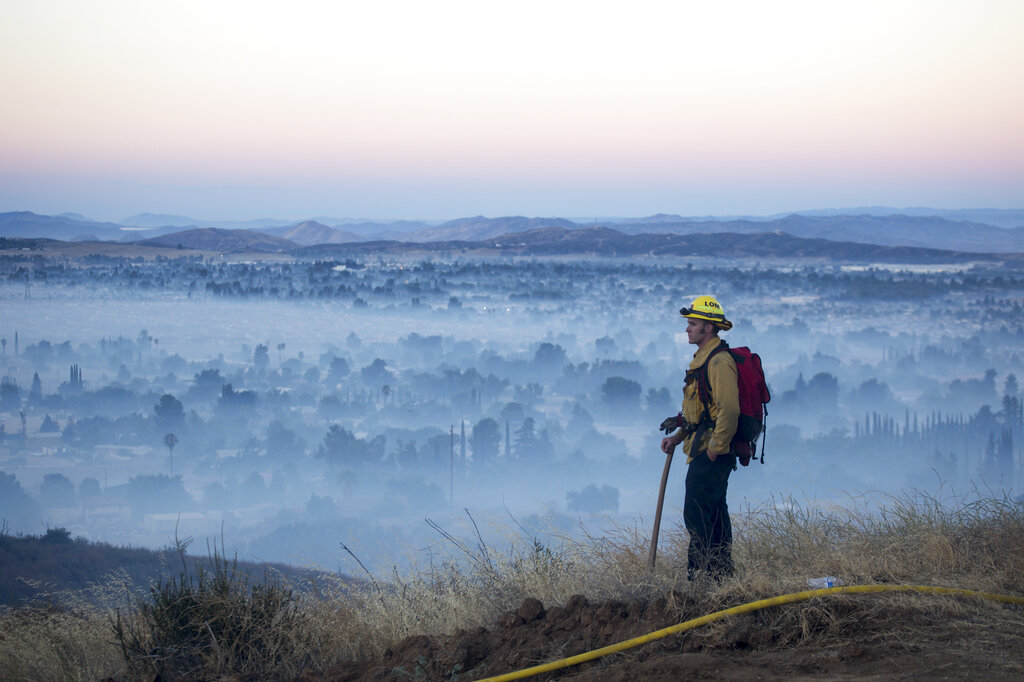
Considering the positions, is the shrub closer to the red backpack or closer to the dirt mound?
the dirt mound

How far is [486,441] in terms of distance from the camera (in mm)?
92500

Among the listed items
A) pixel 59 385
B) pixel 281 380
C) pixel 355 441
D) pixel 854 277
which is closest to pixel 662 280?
pixel 854 277

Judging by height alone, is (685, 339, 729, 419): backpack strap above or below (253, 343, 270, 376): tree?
above

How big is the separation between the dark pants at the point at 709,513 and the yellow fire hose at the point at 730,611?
0.67 meters

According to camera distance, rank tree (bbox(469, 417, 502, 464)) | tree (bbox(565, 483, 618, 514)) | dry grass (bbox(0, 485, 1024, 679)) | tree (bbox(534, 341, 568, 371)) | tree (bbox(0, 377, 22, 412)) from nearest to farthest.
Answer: dry grass (bbox(0, 485, 1024, 679)), tree (bbox(565, 483, 618, 514)), tree (bbox(0, 377, 22, 412)), tree (bbox(469, 417, 502, 464)), tree (bbox(534, 341, 568, 371))

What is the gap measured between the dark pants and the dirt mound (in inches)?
24.4

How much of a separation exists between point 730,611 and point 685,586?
0.48 metres

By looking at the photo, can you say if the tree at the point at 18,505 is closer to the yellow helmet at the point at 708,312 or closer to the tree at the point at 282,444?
the tree at the point at 282,444

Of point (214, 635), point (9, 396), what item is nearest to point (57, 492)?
point (9, 396)

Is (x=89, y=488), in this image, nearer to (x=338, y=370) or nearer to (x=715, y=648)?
(x=338, y=370)

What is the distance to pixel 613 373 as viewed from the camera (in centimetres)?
9850

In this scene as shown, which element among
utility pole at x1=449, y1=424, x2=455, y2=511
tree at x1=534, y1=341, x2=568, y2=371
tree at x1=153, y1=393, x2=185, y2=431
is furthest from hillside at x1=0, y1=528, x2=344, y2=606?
tree at x1=534, y1=341, x2=568, y2=371

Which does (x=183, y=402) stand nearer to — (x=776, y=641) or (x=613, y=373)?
(x=613, y=373)

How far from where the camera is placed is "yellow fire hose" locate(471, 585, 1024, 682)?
3.91 metres
